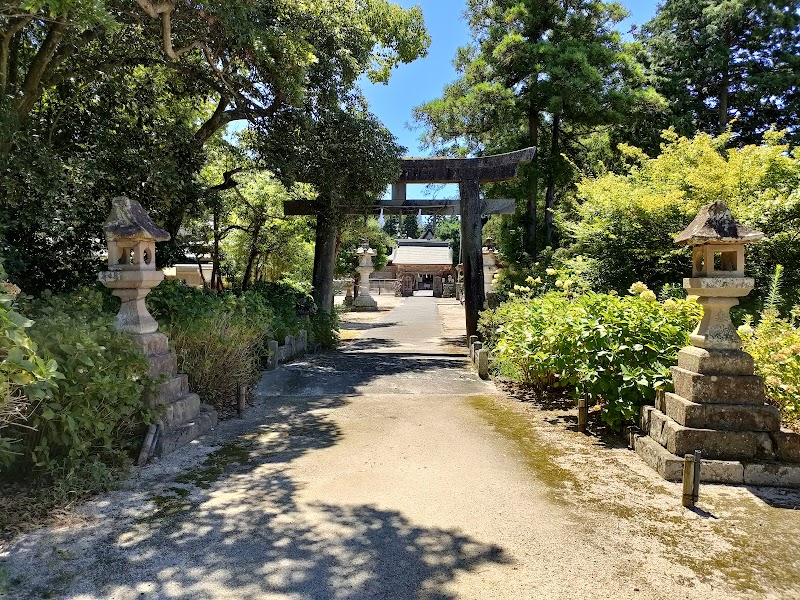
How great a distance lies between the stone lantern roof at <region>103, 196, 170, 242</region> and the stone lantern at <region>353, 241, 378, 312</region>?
1924cm

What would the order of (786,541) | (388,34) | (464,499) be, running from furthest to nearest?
(388,34) → (464,499) → (786,541)

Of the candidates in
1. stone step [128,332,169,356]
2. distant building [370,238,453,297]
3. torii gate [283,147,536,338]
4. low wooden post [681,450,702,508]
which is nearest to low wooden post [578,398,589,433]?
low wooden post [681,450,702,508]

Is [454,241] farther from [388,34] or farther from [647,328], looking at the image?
[647,328]

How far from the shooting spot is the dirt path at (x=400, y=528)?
2340mm

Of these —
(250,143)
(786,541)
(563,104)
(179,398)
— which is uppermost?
(563,104)

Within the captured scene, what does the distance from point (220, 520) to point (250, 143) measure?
843 cm

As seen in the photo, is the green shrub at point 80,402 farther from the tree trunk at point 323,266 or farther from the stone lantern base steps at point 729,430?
the tree trunk at point 323,266

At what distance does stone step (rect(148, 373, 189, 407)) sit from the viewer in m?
4.12

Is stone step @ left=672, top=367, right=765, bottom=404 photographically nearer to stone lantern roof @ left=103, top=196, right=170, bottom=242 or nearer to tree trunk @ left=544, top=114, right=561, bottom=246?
stone lantern roof @ left=103, top=196, right=170, bottom=242

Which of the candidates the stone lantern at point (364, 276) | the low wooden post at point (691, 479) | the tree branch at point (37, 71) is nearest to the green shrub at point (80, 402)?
the tree branch at point (37, 71)

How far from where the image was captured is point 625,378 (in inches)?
172

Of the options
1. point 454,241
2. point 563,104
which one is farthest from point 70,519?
point 454,241

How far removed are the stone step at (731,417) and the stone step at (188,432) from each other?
13.3ft

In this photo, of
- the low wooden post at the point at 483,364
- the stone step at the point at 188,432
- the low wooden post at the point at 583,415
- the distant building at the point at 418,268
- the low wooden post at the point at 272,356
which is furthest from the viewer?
the distant building at the point at 418,268
